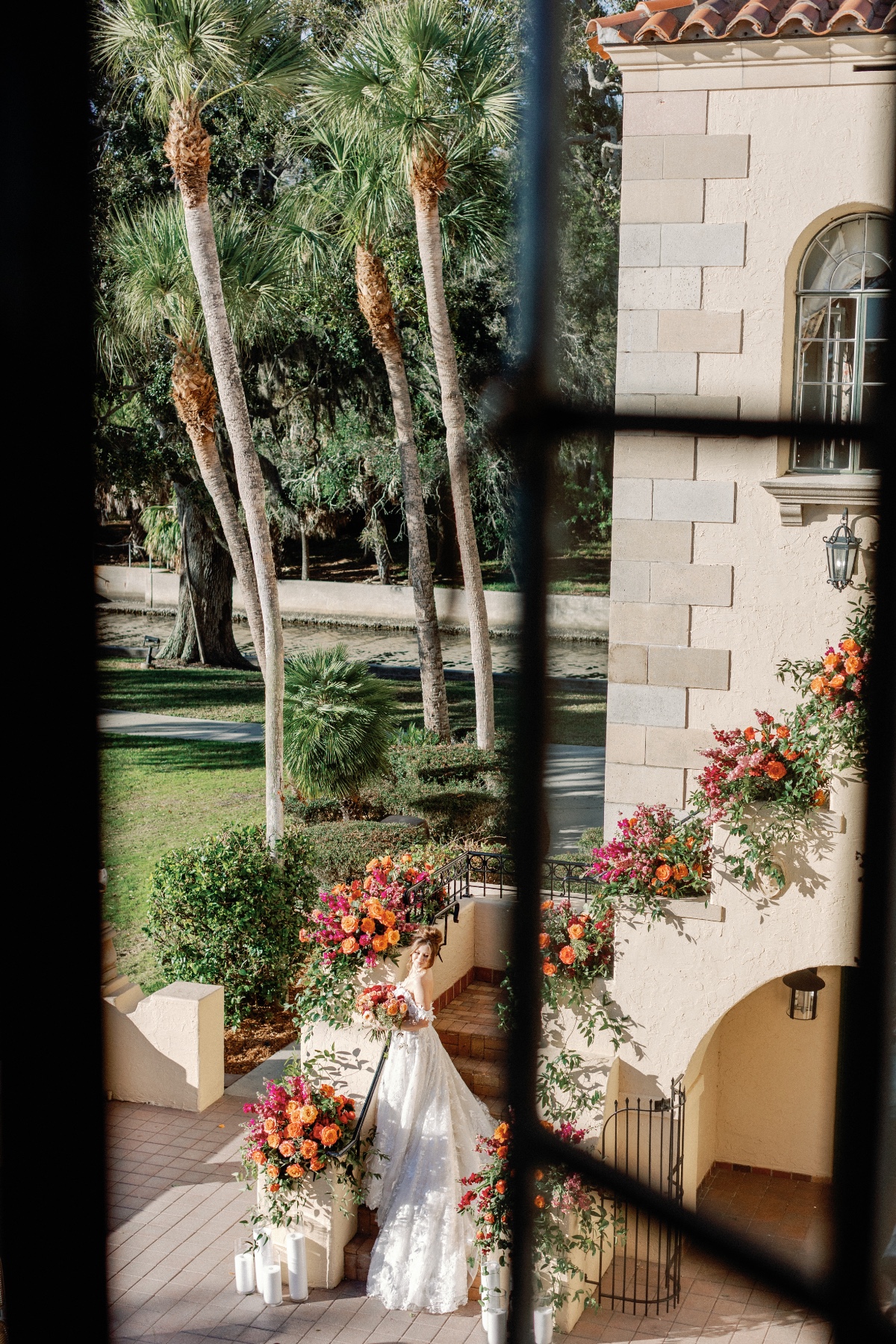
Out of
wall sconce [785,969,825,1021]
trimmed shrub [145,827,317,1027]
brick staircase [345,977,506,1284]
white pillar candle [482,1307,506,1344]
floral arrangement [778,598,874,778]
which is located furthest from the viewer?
trimmed shrub [145,827,317,1027]

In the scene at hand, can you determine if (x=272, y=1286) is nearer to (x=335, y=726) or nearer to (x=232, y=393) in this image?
(x=335, y=726)

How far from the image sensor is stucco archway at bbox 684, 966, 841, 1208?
16.6ft

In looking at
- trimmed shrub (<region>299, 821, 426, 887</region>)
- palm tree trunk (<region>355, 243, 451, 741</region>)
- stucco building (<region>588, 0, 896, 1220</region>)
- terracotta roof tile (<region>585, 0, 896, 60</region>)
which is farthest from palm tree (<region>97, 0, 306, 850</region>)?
terracotta roof tile (<region>585, 0, 896, 60</region>)

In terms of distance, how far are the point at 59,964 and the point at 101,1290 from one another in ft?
0.79

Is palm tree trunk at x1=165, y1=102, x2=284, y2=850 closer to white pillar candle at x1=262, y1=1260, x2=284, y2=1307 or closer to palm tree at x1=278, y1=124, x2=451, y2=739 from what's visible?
palm tree at x1=278, y1=124, x2=451, y2=739

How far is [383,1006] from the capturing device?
17.9ft

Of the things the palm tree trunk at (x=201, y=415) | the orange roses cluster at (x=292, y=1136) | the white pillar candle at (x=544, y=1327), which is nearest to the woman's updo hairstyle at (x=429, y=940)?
the orange roses cluster at (x=292, y=1136)

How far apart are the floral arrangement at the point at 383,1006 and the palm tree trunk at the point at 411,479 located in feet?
20.0

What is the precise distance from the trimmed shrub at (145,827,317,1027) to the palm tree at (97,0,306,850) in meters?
1.00

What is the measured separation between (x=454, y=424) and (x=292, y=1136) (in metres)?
4.85

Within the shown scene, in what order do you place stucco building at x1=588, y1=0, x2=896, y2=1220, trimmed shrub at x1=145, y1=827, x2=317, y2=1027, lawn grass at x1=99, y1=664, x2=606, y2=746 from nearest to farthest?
stucco building at x1=588, y1=0, x2=896, y2=1220 < trimmed shrub at x1=145, y1=827, x2=317, y2=1027 < lawn grass at x1=99, y1=664, x2=606, y2=746

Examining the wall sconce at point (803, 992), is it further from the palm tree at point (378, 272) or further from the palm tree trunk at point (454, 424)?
the palm tree at point (378, 272)

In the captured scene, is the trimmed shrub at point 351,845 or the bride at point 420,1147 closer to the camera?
the bride at point 420,1147

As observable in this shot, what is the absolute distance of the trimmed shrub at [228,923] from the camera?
746 cm
